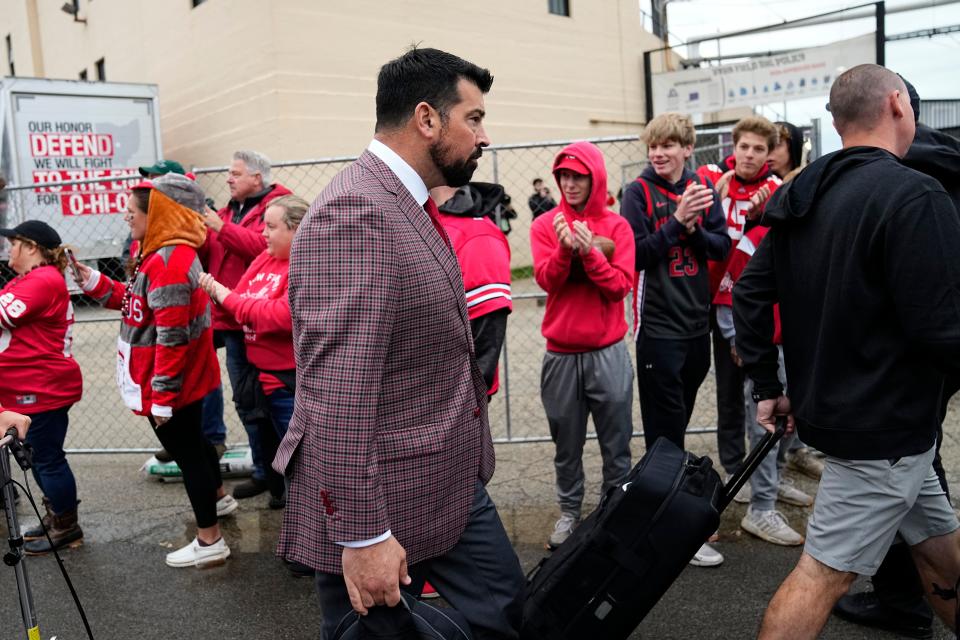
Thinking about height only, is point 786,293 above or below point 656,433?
above

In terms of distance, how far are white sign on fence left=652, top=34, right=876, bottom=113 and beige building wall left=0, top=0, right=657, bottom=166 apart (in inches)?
102

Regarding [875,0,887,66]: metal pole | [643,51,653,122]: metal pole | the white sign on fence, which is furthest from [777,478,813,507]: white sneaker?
[643,51,653,122]: metal pole

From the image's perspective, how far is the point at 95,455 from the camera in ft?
20.9

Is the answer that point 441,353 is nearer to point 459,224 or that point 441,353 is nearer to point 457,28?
point 459,224

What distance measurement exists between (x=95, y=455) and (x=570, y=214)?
179 inches

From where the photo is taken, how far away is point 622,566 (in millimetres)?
2502

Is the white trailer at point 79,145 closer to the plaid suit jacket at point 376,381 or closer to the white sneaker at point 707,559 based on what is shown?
the white sneaker at point 707,559

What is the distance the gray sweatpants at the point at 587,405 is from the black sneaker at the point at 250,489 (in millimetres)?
2062

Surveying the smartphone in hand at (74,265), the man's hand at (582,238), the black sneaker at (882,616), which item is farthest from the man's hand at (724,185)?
the smartphone in hand at (74,265)

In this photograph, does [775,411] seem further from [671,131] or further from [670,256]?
[671,131]

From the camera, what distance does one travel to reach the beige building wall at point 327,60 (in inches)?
555

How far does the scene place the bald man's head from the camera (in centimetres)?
258

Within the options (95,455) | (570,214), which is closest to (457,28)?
(95,455)

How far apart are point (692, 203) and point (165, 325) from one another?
2558 millimetres
